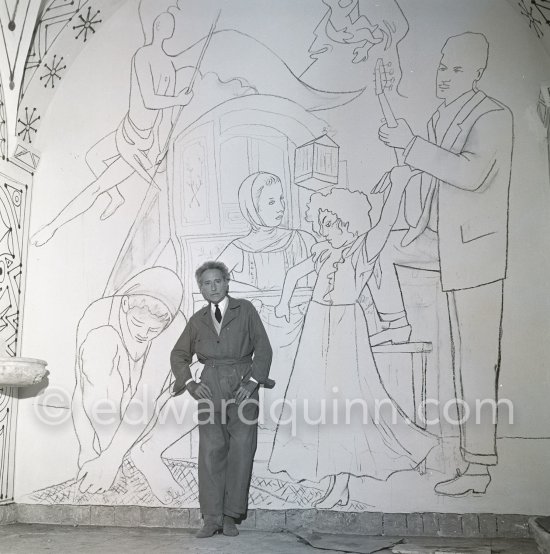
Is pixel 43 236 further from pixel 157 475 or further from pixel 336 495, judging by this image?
pixel 336 495

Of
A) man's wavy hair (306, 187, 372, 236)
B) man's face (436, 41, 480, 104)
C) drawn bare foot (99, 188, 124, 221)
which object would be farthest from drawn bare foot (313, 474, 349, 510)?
man's face (436, 41, 480, 104)

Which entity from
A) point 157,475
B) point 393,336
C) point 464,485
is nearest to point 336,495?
point 464,485

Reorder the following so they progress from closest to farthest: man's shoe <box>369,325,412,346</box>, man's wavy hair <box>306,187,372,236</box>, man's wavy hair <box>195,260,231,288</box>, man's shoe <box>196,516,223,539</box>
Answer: man's shoe <box>196,516,223,539</box>
man's shoe <box>369,325,412,346</box>
man's wavy hair <box>195,260,231,288</box>
man's wavy hair <box>306,187,372,236</box>

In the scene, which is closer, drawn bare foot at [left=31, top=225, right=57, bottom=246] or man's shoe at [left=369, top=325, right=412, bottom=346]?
man's shoe at [left=369, top=325, right=412, bottom=346]

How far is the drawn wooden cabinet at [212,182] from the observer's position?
657cm

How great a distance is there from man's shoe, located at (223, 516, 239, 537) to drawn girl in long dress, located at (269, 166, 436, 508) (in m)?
0.55

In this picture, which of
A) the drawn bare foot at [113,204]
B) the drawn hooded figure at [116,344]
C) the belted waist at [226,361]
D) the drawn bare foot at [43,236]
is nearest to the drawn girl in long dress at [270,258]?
the belted waist at [226,361]

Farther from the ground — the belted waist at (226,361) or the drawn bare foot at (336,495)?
the belted waist at (226,361)

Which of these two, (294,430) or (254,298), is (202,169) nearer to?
(254,298)

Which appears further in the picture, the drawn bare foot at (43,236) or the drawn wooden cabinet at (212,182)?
the drawn bare foot at (43,236)

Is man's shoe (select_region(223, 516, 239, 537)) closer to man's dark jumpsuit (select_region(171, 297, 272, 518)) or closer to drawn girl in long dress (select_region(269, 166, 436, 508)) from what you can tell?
man's dark jumpsuit (select_region(171, 297, 272, 518))

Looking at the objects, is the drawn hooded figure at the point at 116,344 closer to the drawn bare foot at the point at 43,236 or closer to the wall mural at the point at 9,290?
the wall mural at the point at 9,290

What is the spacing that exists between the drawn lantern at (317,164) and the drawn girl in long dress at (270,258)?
0.22m

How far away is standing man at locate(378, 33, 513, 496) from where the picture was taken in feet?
19.8
